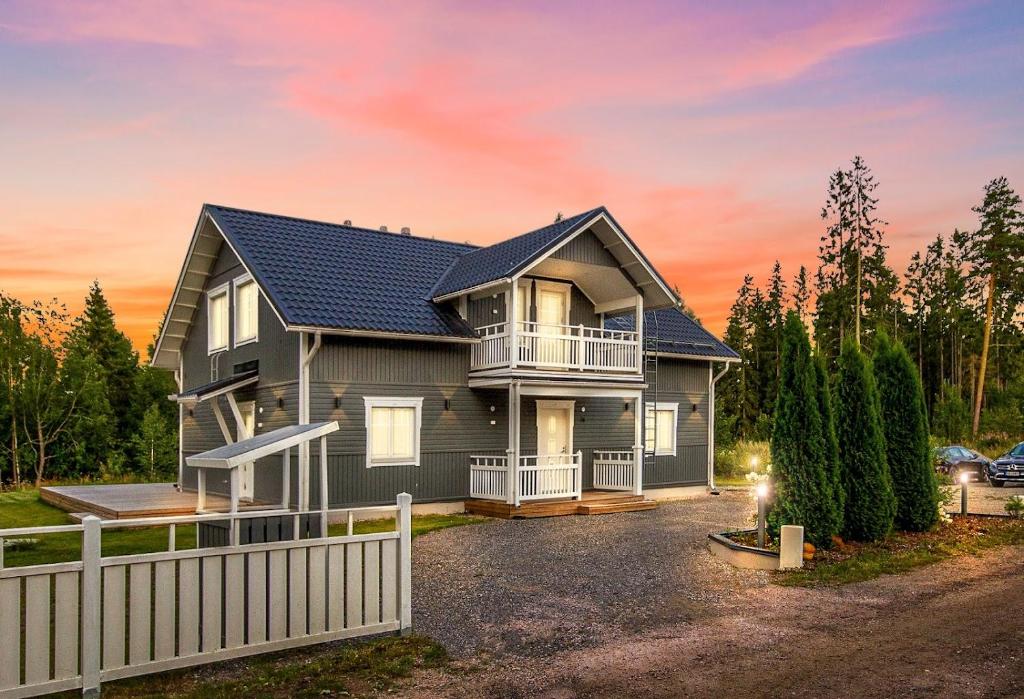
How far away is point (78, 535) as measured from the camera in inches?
619

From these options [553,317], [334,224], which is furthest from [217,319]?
[553,317]

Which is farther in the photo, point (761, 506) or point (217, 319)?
point (217, 319)

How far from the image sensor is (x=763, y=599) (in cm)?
983

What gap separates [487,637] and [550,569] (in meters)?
3.84

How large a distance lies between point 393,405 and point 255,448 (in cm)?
639

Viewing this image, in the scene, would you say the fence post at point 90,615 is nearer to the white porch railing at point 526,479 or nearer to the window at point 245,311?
the white porch railing at point 526,479

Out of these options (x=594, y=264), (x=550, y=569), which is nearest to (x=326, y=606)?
(x=550, y=569)

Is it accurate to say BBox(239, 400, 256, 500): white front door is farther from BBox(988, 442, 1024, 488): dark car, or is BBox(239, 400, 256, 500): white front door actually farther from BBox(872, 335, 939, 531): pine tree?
BBox(988, 442, 1024, 488): dark car

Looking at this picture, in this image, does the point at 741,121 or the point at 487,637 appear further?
the point at 741,121

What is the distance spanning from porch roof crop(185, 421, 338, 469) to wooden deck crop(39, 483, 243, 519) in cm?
371

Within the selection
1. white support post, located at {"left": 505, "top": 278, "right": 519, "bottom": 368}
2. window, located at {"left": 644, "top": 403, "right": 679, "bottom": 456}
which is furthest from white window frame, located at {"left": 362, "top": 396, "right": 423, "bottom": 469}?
window, located at {"left": 644, "top": 403, "right": 679, "bottom": 456}

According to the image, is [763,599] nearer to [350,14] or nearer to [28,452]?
[350,14]

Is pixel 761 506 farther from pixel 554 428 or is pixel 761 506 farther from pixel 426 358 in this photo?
pixel 426 358

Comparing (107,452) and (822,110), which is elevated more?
(822,110)
